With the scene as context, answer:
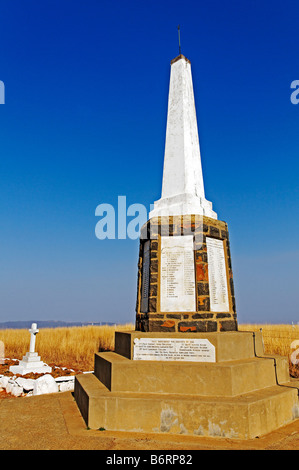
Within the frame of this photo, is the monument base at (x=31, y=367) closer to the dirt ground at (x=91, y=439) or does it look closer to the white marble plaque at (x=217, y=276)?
the dirt ground at (x=91, y=439)

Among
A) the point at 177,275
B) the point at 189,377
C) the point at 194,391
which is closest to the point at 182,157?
the point at 177,275

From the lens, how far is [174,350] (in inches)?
208

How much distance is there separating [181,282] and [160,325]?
869mm

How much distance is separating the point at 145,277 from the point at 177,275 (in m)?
0.80

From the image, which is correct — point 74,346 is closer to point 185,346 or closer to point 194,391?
point 185,346

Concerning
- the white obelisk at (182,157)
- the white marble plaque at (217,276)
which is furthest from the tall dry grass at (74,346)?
the white obelisk at (182,157)

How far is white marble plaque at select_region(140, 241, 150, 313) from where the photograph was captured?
20.5ft

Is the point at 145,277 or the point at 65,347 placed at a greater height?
the point at 145,277

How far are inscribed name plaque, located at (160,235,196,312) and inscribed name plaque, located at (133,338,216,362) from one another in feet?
2.14

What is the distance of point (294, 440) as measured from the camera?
423 cm

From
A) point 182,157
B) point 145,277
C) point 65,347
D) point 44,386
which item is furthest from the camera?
point 65,347

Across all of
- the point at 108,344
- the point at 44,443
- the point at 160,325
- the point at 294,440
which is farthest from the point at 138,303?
the point at 108,344

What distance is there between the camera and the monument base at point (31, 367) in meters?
9.41
